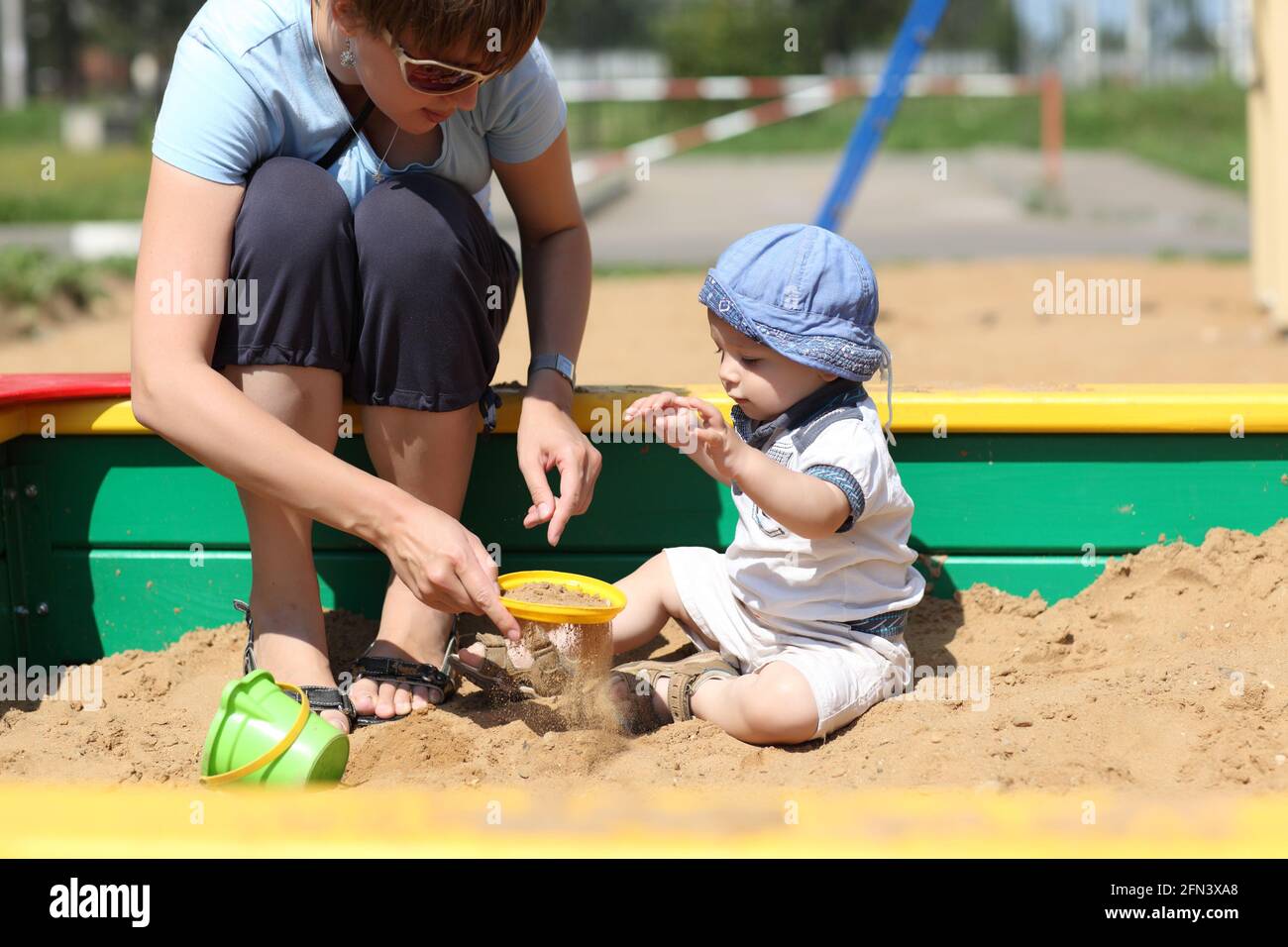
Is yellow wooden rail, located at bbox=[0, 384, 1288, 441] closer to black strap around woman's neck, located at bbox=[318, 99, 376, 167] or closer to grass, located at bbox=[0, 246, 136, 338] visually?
black strap around woman's neck, located at bbox=[318, 99, 376, 167]

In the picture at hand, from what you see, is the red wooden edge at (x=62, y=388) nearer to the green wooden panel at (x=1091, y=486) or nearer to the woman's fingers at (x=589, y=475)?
the woman's fingers at (x=589, y=475)

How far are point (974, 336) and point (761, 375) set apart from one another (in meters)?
3.20

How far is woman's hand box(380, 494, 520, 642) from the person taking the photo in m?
1.67

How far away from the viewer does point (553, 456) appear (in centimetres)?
200

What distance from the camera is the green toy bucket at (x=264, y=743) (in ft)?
5.62

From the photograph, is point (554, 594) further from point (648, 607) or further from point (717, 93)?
point (717, 93)

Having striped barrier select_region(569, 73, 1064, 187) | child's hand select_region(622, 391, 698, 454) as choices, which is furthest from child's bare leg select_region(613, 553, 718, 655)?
striped barrier select_region(569, 73, 1064, 187)

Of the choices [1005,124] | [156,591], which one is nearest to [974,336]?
[156,591]

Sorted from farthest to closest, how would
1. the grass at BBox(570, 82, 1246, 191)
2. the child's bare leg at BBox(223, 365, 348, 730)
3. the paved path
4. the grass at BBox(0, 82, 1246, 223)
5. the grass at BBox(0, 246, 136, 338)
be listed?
1. the grass at BBox(570, 82, 1246, 191)
2. the grass at BBox(0, 82, 1246, 223)
3. the paved path
4. the grass at BBox(0, 246, 136, 338)
5. the child's bare leg at BBox(223, 365, 348, 730)

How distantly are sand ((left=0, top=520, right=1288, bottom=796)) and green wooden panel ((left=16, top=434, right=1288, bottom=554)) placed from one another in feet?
0.25

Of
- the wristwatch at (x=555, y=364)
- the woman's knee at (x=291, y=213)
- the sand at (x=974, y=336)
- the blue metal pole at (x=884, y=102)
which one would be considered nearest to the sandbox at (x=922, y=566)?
the wristwatch at (x=555, y=364)

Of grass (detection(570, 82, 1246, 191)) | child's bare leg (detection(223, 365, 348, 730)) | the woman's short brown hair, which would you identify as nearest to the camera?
the woman's short brown hair
